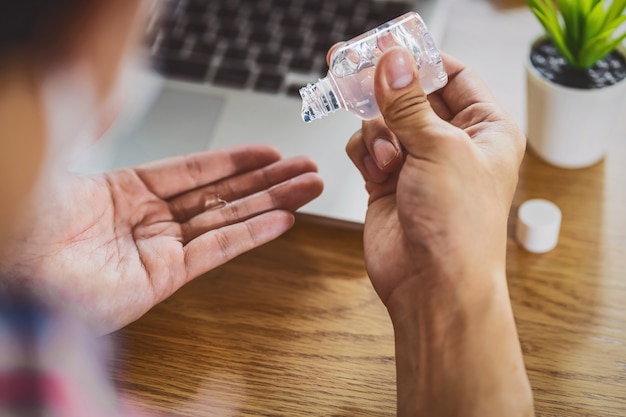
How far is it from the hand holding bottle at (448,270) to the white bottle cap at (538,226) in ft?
0.44

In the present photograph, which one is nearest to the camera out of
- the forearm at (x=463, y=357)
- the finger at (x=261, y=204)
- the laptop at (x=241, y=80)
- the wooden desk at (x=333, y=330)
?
the forearm at (x=463, y=357)

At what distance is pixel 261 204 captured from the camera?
3.12 feet

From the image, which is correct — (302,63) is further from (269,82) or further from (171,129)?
(171,129)

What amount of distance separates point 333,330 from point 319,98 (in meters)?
0.27

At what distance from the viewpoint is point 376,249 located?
83 centimetres

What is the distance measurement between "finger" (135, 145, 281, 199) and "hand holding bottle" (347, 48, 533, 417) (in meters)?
0.26

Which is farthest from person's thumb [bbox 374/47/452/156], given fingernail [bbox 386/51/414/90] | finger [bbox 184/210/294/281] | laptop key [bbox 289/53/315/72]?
laptop key [bbox 289/53/315/72]

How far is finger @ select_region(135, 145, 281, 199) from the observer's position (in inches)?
38.8

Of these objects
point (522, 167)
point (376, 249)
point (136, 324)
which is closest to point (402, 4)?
point (522, 167)

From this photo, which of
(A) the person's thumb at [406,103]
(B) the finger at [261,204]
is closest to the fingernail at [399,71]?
(A) the person's thumb at [406,103]

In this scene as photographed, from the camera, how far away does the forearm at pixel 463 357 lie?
71 cm

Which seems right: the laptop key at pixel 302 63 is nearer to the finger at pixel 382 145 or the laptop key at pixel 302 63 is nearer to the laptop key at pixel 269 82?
the laptop key at pixel 269 82

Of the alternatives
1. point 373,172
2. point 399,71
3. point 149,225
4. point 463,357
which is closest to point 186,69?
point 149,225

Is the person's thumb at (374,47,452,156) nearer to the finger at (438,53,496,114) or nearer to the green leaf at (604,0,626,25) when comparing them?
the finger at (438,53,496,114)
